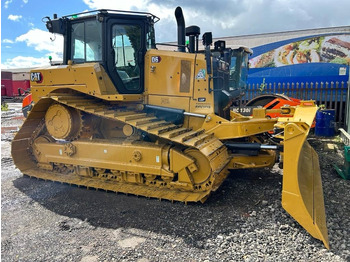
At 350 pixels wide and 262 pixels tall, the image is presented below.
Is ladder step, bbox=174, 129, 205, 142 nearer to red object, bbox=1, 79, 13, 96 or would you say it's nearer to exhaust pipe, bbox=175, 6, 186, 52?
exhaust pipe, bbox=175, 6, 186, 52

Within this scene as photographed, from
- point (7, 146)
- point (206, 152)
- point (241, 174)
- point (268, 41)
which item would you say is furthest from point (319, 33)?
point (7, 146)

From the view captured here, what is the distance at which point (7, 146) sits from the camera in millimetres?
8391

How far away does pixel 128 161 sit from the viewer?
468 centimetres

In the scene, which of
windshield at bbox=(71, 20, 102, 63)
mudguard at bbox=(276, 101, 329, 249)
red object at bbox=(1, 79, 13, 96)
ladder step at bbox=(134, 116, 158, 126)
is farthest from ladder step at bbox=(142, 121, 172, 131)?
red object at bbox=(1, 79, 13, 96)

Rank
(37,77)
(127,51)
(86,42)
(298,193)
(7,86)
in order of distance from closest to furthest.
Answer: (298,193)
(127,51)
(86,42)
(37,77)
(7,86)

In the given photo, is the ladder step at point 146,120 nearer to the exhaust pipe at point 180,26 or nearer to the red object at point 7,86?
the exhaust pipe at point 180,26

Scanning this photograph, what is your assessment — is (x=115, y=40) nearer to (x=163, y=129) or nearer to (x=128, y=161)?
(x=163, y=129)

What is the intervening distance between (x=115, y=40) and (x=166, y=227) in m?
3.25

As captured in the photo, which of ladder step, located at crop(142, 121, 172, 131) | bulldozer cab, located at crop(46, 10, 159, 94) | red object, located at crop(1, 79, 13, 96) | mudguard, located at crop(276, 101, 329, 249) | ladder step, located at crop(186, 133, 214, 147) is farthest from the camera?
red object, located at crop(1, 79, 13, 96)

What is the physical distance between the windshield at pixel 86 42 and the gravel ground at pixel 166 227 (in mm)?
2429

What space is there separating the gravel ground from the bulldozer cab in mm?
2110

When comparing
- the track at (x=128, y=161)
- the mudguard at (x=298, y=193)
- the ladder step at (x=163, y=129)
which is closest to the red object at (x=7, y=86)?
the track at (x=128, y=161)

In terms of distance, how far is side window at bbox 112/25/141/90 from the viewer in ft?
16.1

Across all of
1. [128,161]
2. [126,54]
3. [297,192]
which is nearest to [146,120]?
[128,161]
